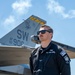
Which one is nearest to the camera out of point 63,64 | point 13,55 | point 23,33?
point 63,64

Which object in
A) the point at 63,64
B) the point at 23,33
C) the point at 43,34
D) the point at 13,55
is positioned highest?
the point at 23,33

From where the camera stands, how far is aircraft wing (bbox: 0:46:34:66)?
916cm

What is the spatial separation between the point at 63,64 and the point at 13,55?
291 inches

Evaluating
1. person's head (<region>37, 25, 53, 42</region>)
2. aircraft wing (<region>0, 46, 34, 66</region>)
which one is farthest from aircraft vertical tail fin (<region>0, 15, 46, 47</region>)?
person's head (<region>37, 25, 53, 42</region>)

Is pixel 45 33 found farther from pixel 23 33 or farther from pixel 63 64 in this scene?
pixel 23 33

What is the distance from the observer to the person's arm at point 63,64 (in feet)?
10.7

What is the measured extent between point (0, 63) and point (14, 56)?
2.73ft

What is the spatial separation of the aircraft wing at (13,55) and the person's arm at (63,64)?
18.2ft

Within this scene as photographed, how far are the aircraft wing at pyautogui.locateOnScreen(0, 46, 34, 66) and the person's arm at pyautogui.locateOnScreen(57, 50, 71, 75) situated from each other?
555 centimetres

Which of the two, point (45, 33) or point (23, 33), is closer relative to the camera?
point (45, 33)

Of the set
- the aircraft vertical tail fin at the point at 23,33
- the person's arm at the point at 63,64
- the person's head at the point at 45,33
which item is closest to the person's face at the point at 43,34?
the person's head at the point at 45,33

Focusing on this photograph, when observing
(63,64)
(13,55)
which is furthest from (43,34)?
(13,55)

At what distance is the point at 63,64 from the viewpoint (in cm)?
328

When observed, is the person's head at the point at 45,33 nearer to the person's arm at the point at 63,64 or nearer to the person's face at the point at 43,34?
the person's face at the point at 43,34
